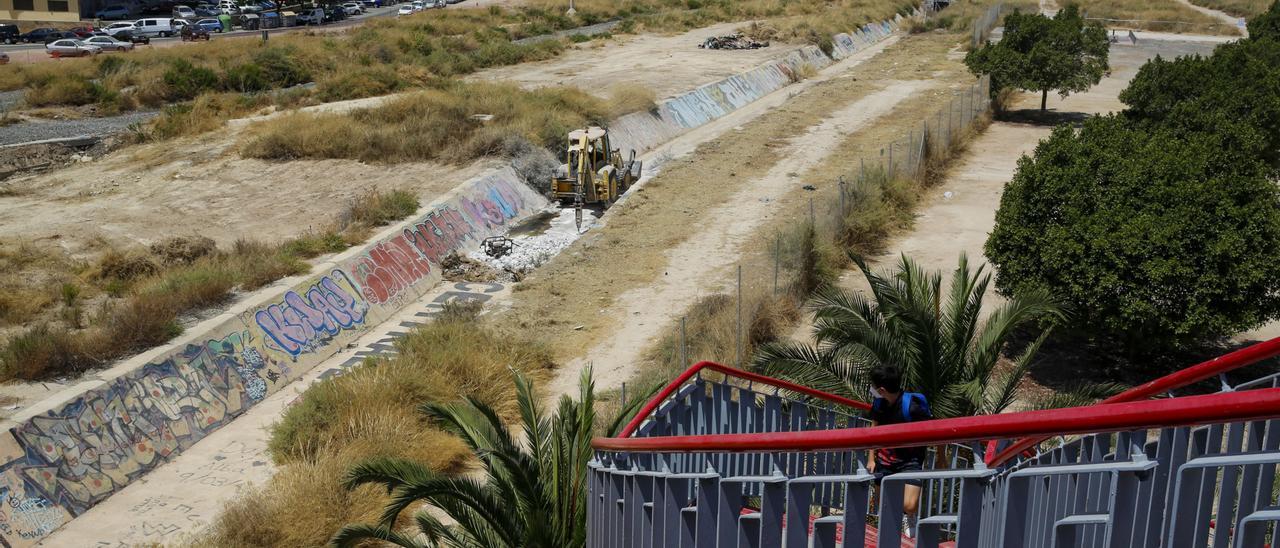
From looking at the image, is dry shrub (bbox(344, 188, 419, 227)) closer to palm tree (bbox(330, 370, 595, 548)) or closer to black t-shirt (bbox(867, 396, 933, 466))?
palm tree (bbox(330, 370, 595, 548))

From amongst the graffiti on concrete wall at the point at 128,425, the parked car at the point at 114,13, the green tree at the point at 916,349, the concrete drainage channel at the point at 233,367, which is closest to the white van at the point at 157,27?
the parked car at the point at 114,13

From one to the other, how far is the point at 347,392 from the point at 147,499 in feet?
10.2

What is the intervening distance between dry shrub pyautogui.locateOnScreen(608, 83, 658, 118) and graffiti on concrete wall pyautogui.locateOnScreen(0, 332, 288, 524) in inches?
848

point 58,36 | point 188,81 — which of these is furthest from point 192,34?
point 188,81

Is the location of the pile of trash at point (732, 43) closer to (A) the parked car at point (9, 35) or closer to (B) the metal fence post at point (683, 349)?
(A) the parked car at point (9, 35)

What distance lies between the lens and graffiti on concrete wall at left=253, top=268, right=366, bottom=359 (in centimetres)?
1816

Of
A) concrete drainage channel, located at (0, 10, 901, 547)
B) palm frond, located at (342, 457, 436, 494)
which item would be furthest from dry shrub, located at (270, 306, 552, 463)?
palm frond, located at (342, 457, 436, 494)

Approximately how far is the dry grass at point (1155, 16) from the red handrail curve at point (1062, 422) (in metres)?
82.1

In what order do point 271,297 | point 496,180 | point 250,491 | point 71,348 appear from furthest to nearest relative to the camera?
point 496,180 < point 271,297 < point 71,348 < point 250,491

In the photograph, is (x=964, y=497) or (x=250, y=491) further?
(x=250, y=491)

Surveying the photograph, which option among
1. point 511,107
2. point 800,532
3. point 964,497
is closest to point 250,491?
point 800,532

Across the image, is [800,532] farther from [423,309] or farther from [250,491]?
[423,309]

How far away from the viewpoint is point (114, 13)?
270ft

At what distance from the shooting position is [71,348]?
15352mm
